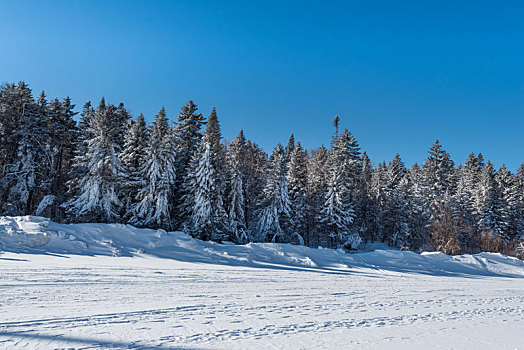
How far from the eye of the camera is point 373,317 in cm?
627

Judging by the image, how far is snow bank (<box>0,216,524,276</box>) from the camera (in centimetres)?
1301

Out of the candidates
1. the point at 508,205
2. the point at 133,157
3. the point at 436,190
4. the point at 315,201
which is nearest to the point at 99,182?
the point at 133,157

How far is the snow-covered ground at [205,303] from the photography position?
15.1ft

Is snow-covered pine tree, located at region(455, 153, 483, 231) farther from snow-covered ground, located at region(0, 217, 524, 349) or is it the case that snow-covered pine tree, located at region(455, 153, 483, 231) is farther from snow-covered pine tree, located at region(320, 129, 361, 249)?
snow-covered ground, located at region(0, 217, 524, 349)

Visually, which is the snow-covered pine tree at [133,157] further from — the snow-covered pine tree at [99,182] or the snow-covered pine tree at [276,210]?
the snow-covered pine tree at [276,210]

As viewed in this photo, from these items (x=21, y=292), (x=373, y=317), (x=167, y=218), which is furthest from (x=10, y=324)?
(x=167, y=218)

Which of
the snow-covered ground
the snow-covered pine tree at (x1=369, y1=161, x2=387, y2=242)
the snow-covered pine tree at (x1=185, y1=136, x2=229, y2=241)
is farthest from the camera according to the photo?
the snow-covered pine tree at (x1=369, y1=161, x2=387, y2=242)

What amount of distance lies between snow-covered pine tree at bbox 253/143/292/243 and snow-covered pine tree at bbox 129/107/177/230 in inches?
329

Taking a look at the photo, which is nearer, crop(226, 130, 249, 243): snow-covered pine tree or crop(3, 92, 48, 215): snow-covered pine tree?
crop(3, 92, 48, 215): snow-covered pine tree

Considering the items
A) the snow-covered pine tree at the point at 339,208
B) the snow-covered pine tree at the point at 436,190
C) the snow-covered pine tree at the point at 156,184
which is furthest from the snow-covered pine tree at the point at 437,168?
the snow-covered pine tree at the point at 156,184

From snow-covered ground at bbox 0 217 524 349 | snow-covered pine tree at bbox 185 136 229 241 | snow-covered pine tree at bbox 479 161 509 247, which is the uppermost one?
snow-covered pine tree at bbox 479 161 509 247

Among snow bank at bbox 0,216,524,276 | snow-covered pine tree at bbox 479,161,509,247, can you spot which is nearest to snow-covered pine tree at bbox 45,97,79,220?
snow bank at bbox 0,216,524,276

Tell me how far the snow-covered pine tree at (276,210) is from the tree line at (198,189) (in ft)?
0.31

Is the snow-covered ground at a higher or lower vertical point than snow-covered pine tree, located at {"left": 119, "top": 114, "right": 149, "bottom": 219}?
lower
